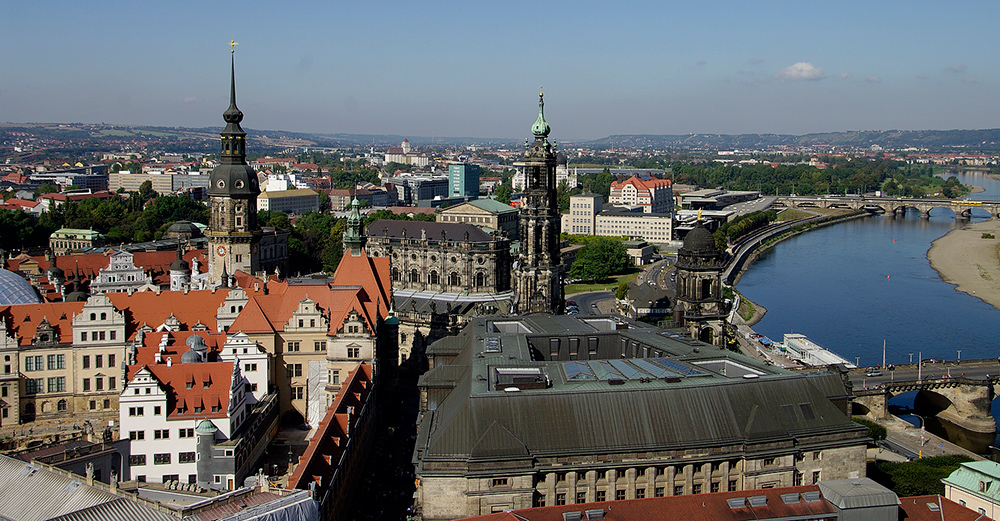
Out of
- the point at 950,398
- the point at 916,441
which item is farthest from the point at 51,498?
the point at 950,398

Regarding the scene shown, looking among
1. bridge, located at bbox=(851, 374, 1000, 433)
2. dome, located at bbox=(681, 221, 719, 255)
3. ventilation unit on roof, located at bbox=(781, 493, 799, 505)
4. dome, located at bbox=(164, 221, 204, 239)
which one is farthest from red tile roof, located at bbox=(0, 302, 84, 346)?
dome, located at bbox=(164, 221, 204, 239)

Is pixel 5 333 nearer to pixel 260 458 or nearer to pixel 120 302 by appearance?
pixel 120 302

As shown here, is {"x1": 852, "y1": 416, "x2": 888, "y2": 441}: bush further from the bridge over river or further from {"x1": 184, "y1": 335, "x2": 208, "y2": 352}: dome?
{"x1": 184, "y1": 335, "x2": 208, "y2": 352}: dome

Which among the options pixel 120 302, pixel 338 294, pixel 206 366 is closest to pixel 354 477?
pixel 206 366

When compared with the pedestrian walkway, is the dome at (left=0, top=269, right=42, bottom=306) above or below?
above

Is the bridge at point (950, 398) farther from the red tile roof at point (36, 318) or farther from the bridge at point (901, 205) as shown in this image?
the bridge at point (901, 205)

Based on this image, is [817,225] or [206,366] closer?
[206,366]
